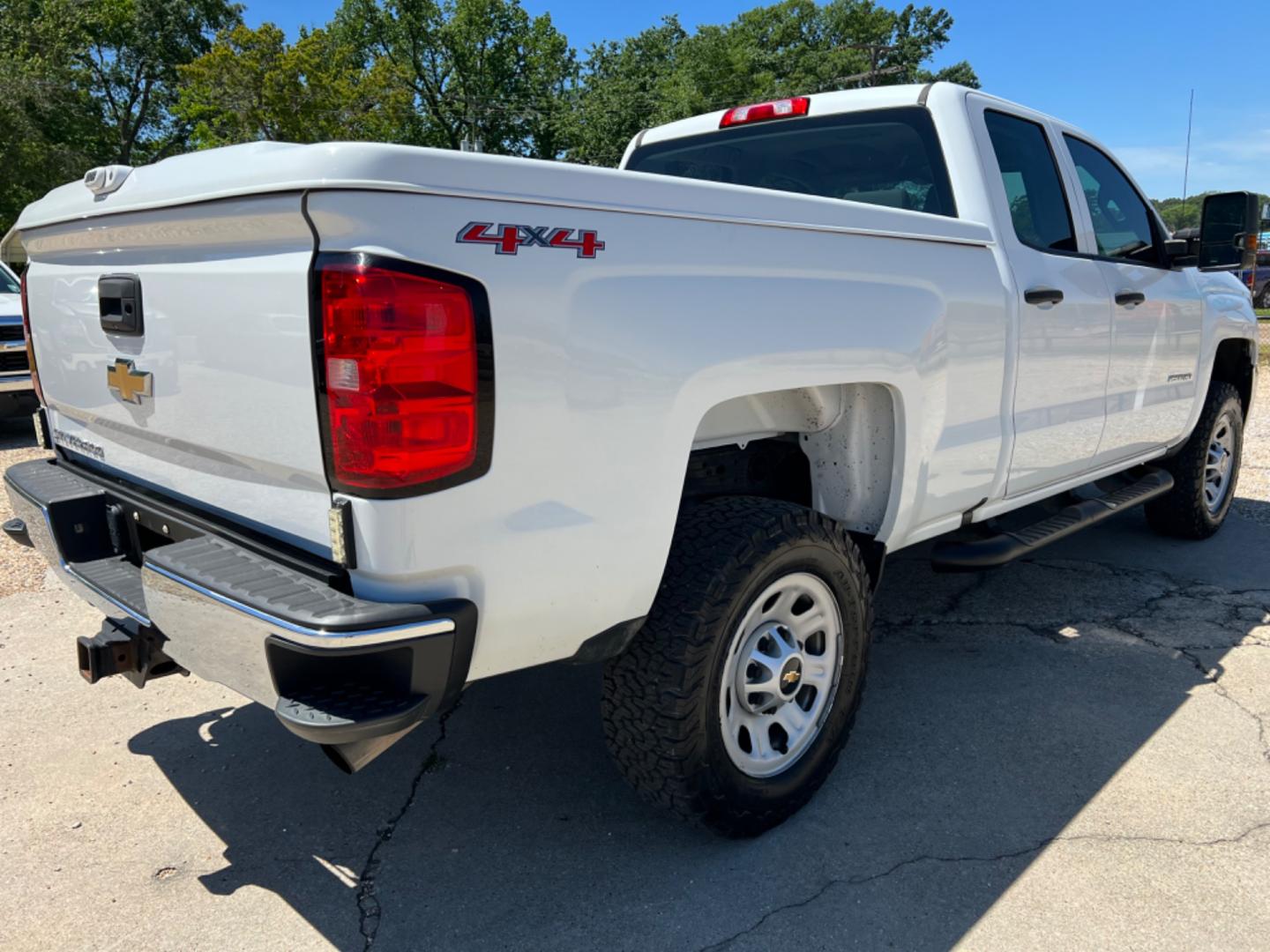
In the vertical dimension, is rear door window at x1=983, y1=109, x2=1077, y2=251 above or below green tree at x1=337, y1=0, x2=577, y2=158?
below

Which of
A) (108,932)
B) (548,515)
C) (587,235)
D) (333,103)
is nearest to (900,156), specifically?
(587,235)

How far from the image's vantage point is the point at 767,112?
3881 mm

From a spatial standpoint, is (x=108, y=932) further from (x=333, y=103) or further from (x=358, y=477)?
(x=333, y=103)

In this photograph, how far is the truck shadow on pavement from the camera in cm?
235

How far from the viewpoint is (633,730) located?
236cm

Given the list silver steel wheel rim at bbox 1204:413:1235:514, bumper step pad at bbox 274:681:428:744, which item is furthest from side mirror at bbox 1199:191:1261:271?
bumper step pad at bbox 274:681:428:744

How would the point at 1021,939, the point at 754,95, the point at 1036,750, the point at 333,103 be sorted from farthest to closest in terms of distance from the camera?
the point at 754,95, the point at 333,103, the point at 1036,750, the point at 1021,939

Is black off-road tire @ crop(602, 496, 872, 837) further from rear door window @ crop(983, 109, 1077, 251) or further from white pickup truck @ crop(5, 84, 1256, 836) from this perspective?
rear door window @ crop(983, 109, 1077, 251)

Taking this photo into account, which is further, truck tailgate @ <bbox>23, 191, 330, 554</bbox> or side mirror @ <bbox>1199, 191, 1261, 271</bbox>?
side mirror @ <bbox>1199, 191, 1261, 271</bbox>

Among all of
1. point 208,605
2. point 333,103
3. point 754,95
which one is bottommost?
point 208,605

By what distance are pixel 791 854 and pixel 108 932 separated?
5.68ft

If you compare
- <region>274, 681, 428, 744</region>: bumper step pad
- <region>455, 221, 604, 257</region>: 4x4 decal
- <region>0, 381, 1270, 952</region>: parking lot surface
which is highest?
<region>455, 221, 604, 257</region>: 4x4 decal

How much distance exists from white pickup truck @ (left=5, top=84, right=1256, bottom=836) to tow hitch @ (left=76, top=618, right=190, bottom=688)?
0.01 metres

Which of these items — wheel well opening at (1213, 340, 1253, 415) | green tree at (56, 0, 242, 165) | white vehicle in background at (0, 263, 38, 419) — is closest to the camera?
wheel well opening at (1213, 340, 1253, 415)
